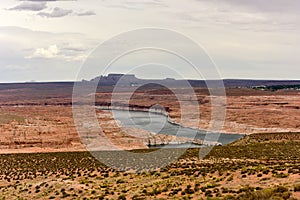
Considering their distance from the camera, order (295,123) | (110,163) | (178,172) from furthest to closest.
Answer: (295,123), (110,163), (178,172)

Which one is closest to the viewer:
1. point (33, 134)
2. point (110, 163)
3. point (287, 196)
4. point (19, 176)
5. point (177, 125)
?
point (287, 196)

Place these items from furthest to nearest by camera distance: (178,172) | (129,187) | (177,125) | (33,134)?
(177,125) → (33,134) → (178,172) → (129,187)

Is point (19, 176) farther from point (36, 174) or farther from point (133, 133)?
point (133, 133)

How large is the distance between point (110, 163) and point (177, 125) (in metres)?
65.8

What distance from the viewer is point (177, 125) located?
10788 centimetres

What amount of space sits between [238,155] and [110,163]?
13.6 metres

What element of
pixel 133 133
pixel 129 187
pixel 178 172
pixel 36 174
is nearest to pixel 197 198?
pixel 129 187

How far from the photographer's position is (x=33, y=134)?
84.2 m

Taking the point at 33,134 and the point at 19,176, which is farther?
the point at 33,134

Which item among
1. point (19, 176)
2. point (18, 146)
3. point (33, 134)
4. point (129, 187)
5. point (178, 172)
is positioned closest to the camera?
point (129, 187)

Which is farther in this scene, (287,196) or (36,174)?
(36,174)

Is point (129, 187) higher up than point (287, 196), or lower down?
lower down

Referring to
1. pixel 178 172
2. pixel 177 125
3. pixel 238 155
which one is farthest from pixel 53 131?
pixel 178 172

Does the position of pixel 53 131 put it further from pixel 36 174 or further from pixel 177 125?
pixel 36 174
